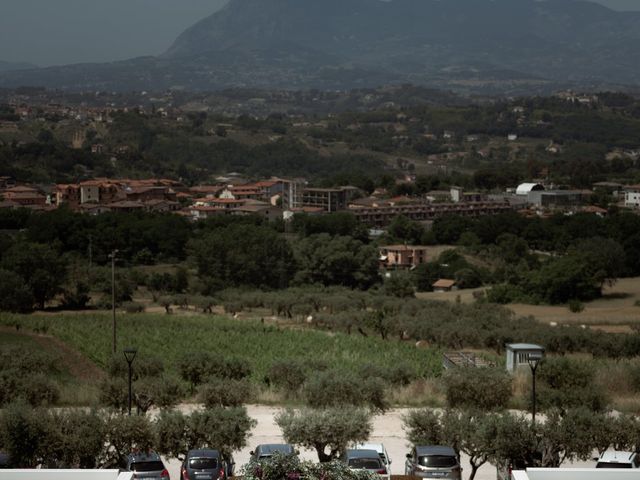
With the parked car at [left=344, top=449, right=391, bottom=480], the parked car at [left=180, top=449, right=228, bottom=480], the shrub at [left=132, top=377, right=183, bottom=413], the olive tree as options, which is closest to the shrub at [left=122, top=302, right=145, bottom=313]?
the shrub at [left=132, top=377, right=183, bottom=413]

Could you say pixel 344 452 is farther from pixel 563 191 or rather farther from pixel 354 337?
pixel 563 191

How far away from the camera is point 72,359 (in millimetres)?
25000

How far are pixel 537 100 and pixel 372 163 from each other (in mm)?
59831

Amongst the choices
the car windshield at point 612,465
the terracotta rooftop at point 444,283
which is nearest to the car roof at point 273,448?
the car windshield at point 612,465

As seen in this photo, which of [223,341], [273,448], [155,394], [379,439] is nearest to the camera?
[273,448]

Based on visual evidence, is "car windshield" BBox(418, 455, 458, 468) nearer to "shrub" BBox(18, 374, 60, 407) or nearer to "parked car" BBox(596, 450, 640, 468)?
"parked car" BBox(596, 450, 640, 468)

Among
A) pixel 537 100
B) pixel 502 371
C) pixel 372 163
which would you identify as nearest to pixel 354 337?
pixel 502 371

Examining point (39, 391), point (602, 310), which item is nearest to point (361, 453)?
point (39, 391)

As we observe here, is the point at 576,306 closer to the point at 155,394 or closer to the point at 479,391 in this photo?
the point at 479,391

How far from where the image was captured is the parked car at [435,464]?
12.4 metres

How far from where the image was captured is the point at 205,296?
4181 centimetres

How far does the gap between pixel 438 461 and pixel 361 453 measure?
888 millimetres

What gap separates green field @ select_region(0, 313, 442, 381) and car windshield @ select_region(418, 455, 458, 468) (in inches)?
411

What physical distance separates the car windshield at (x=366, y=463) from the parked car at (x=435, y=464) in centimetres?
48
